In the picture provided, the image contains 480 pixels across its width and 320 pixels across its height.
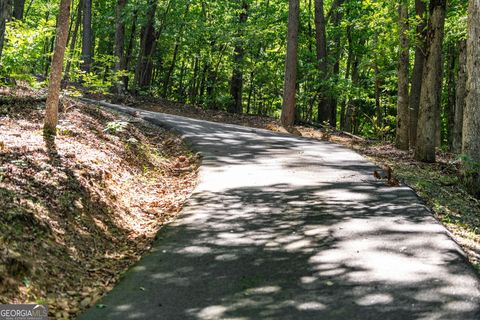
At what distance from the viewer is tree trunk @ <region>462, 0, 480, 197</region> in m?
11.1

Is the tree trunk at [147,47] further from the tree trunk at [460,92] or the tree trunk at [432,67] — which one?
the tree trunk at [432,67]

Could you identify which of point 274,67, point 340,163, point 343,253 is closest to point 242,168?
point 340,163

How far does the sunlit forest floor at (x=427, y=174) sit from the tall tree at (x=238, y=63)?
3.76m

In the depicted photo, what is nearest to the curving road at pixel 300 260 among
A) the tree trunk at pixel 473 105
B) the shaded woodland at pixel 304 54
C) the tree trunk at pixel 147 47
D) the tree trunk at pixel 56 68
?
the tree trunk at pixel 473 105

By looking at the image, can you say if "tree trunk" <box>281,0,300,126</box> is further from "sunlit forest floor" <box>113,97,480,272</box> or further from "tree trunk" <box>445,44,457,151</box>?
"tree trunk" <box>445,44,457,151</box>

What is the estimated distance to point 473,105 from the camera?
37.0ft

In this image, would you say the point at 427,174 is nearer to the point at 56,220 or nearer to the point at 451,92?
the point at 56,220

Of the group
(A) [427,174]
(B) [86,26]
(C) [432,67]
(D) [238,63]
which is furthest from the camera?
(B) [86,26]

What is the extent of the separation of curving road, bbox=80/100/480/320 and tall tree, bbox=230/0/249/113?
17795mm

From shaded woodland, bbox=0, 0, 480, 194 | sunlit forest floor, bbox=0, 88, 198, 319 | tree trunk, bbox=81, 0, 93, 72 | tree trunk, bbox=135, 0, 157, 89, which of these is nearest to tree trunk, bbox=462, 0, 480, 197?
shaded woodland, bbox=0, 0, 480, 194

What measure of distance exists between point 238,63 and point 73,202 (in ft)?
69.9

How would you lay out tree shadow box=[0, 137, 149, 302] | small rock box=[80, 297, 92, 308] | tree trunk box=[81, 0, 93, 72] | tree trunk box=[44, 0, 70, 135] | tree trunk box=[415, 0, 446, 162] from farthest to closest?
tree trunk box=[81, 0, 93, 72]
tree trunk box=[415, 0, 446, 162]
tree trunk box=[44, 0, 70, 135]
tree shadow box=[0, 137, 149, 302]
small rock box=[80, 297, 92, 308]

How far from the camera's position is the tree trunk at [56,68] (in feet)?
30.0

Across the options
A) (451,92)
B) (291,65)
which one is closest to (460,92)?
(291,65)
